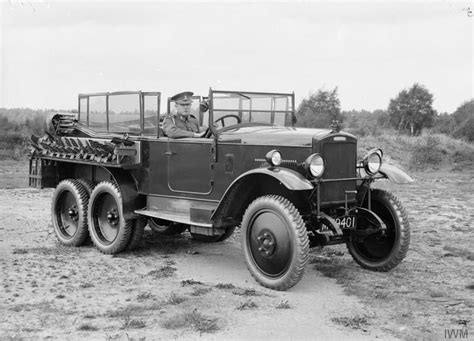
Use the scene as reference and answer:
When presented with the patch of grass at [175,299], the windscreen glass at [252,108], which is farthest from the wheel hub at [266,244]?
the windscreen glass at [252,108]

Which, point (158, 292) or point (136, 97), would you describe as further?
point (136, 97)

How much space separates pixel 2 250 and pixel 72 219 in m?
1.16

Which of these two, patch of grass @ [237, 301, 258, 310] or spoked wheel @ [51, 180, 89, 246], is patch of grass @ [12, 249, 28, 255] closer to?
spoked wheel @ [51, 180, 89, 246]

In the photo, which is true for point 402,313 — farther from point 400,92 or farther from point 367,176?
point 400,92

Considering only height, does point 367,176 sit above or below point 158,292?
above

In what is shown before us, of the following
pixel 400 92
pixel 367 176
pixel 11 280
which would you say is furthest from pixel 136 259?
pixel 400 92

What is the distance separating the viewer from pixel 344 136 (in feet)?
22.0

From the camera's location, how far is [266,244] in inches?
250

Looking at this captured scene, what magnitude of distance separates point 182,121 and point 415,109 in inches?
1084

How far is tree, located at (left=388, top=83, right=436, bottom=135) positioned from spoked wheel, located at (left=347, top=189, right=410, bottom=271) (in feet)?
88.1

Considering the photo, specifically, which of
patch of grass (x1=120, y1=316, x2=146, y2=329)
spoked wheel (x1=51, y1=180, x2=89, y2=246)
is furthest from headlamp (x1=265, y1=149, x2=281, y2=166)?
spoked wheel (x1=51, y1=180, x2=89, y2=246)

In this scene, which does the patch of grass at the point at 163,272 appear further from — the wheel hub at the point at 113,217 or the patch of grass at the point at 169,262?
the wheel hub at the point at 113,217

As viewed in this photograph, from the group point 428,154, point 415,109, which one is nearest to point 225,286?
point 428,154

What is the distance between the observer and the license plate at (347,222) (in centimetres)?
673
